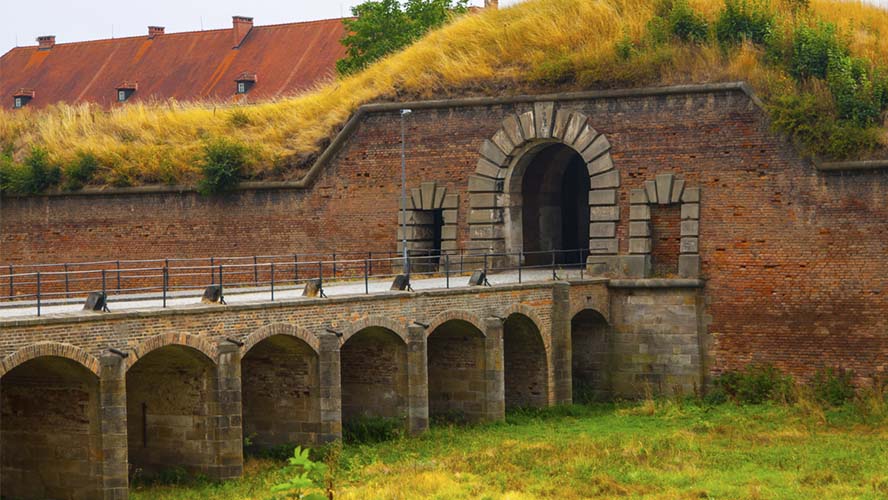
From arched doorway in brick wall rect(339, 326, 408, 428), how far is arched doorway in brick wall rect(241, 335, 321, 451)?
6.14ft

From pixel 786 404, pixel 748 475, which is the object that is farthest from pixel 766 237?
pixel 748 475

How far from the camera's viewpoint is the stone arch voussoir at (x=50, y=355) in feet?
73.8

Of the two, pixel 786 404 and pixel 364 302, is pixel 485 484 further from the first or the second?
pixel 786 404

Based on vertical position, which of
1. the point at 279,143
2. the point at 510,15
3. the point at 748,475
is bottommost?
the point at 748,475

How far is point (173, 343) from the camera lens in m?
25.2

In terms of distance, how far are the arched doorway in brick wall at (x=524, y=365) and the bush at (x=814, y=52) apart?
8.80 m

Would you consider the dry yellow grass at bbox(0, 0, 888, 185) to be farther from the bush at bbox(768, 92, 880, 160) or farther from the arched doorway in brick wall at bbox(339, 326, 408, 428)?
the arched doorway in brick wall at bbox(339, 326, 408, 428)

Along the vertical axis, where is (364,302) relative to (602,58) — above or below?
below

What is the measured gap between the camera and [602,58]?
124ft

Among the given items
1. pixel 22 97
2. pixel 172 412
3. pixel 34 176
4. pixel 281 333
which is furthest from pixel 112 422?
pixel 22 97

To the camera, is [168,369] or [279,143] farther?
[279,143]

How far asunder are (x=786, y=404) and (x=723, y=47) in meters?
8.87

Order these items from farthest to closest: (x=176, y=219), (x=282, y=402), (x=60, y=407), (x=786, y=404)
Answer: (x=176, y=219) < (x=786, y=404) < (x=282, y=402) < (x=60, y=407)

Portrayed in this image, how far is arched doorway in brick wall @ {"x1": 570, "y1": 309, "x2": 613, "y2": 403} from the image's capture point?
119ft
